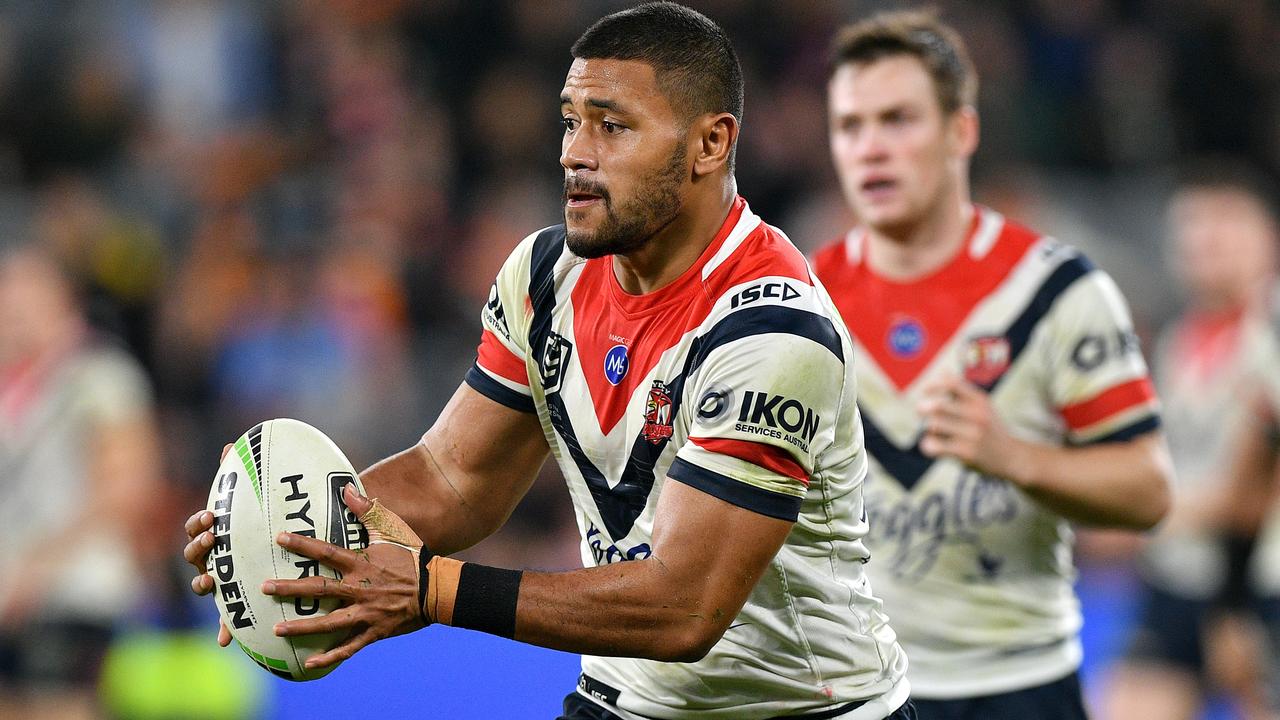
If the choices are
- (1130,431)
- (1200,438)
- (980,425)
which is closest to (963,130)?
(1130,431)

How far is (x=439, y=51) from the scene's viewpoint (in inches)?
447

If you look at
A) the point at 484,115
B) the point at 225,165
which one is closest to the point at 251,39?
the point at 225,165

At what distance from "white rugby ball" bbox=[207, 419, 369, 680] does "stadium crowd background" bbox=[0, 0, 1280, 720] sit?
536cm

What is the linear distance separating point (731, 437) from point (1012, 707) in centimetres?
183

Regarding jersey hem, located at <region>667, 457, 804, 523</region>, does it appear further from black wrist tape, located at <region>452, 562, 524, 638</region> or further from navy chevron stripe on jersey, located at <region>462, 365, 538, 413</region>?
navy chevron stripe on jersey, located at <region>462, 365, 538, 413</region>

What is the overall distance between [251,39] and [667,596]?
919cm

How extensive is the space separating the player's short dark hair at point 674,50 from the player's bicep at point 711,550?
848mm

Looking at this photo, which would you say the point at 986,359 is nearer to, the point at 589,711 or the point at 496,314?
the point at 496,314

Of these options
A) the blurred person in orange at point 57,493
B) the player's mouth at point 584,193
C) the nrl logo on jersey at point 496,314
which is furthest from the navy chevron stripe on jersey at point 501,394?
the blurred person in orange at point 57,493

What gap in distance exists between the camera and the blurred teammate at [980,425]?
179 inches

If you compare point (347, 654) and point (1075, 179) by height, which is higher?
point (1075, 179)

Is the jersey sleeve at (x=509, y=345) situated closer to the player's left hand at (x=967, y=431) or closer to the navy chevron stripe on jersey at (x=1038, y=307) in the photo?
the player's left hand at (x=967, y=431)

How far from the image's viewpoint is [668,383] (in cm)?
341

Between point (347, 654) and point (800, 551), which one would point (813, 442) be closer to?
point (800, 551)
